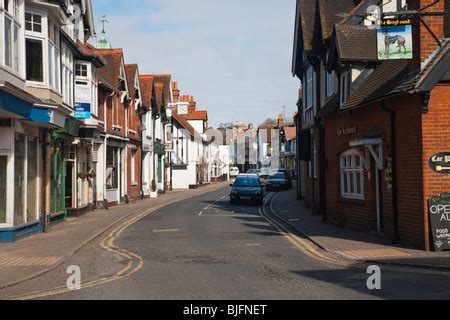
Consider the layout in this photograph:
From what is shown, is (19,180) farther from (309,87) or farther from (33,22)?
(309,87)

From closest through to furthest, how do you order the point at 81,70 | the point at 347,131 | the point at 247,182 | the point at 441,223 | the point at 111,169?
1. the point at 441,223
2. the point at 347,131
3. the point at 81,70
4. the point at 111,169
5. the point at 247,182

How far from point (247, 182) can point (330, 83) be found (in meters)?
12.5

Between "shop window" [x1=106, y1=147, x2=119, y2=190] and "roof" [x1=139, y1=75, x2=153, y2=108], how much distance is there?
8.42 m

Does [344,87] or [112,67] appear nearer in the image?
[344,87]

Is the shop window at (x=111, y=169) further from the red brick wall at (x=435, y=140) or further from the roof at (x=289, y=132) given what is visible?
the roof at (x=289, y=132)

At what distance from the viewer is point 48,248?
1413 cm

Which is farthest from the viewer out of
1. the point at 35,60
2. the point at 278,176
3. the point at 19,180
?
the point at 278,176

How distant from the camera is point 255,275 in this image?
1023 cm

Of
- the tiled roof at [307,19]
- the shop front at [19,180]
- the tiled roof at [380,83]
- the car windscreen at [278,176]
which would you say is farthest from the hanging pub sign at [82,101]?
the car windscreen at [278,176]

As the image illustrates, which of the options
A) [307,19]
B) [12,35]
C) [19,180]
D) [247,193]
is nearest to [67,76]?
[12,35]

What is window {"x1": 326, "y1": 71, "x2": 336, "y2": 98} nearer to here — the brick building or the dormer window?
the brick building

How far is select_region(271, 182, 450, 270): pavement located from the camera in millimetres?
11383

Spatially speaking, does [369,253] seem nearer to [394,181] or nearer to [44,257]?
[394,181]
